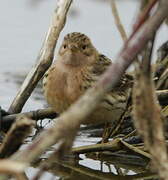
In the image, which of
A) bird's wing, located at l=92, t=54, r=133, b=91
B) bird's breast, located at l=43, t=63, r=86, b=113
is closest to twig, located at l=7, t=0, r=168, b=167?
bird's breast, located at l=43, t=63, r=86, b=113

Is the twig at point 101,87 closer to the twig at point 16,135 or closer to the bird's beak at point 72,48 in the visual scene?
the twig at point 16,135

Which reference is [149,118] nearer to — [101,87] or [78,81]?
[101,87]

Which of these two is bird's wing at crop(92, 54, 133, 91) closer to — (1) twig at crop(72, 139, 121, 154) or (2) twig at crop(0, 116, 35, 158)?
(1) twig at crop(72, 139, 121, 154)

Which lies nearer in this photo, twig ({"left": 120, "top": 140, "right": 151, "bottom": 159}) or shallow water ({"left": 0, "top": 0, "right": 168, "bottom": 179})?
twig ({"left": 120, "top": 140, "right": 151, "bottom": 159})

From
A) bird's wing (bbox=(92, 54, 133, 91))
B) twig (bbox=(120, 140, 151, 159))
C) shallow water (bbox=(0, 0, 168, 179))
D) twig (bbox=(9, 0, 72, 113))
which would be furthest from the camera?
shallow water (bbox=(0, 0, 168, 179))

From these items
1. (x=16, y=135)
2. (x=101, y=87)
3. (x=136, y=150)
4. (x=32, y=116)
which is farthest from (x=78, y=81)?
(x=101, y=87)

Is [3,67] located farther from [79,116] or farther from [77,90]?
[79,116]

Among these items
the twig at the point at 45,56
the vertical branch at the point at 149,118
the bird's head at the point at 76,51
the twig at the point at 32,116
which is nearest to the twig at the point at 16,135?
the vertical branch at the point at 149,118
